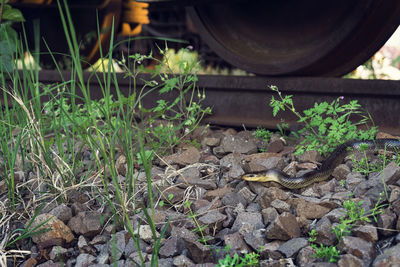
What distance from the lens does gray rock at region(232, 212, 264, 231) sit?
86.5 inches

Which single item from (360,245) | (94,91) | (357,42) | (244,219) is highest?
(357,42)

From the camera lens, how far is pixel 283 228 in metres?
2.03

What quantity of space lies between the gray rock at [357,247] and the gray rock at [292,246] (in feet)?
0.45

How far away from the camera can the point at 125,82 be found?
4191mm

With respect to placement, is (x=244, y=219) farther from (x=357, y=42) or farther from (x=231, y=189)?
(x=357, y=42)

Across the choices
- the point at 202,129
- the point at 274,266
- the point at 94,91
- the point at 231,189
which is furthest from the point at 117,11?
the point at 274,266

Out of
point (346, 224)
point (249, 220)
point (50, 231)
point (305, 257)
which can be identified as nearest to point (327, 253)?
point (305, 257)

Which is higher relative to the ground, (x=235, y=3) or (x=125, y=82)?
(x=235, y=3)

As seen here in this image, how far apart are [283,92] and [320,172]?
1075mm

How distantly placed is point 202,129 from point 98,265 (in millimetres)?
1559

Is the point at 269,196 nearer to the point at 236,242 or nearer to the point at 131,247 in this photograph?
the point at 236,242

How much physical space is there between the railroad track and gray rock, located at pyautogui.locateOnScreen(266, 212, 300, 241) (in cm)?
138

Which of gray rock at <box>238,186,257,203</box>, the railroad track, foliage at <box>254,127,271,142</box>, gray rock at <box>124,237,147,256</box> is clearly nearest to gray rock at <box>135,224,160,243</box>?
gray rock at <box>124,237,147,256</box>

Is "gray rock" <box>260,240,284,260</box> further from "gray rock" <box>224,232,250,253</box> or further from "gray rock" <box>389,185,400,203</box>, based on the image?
"gray rock" <box>389,185,400,203</box>
